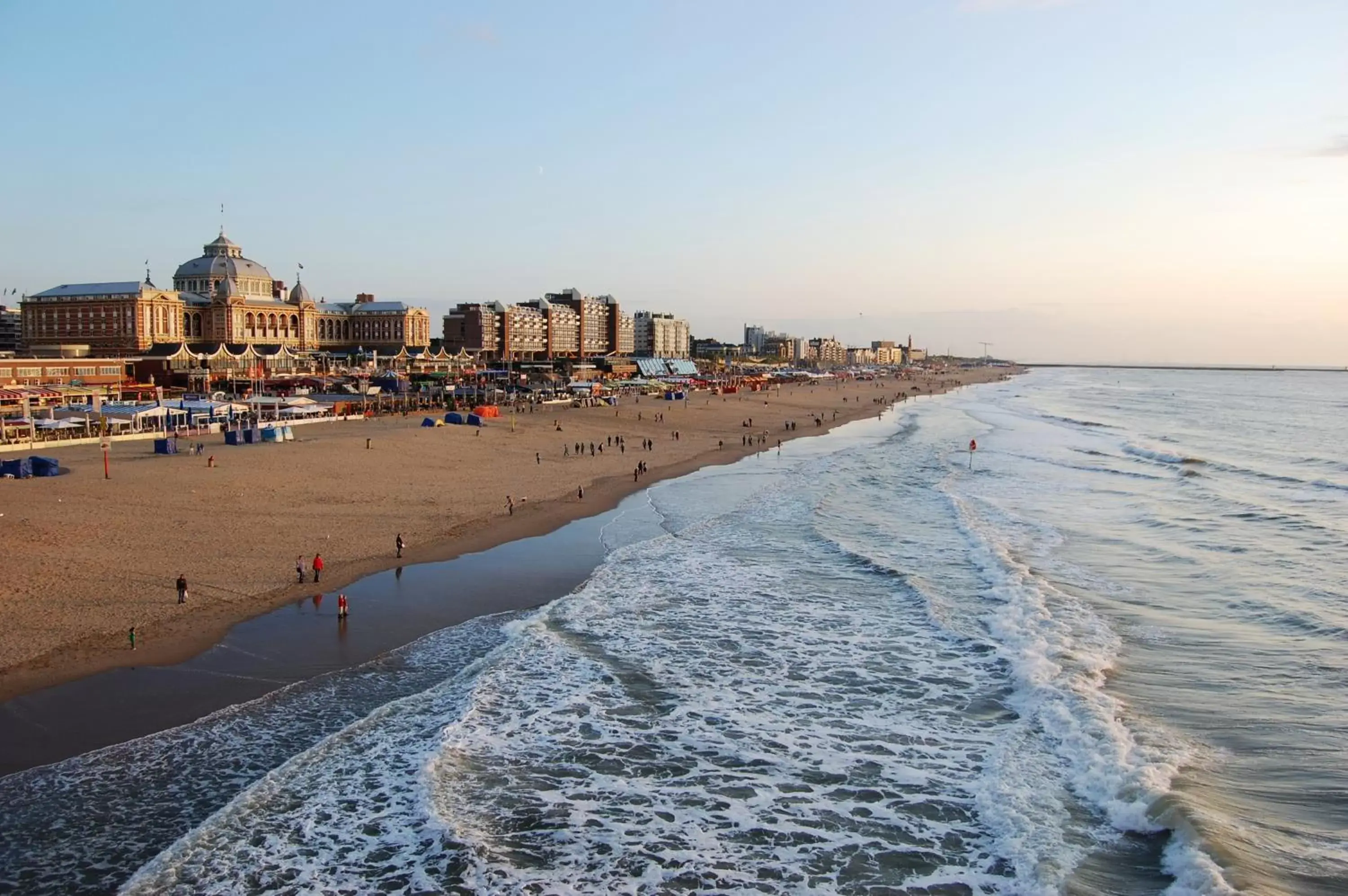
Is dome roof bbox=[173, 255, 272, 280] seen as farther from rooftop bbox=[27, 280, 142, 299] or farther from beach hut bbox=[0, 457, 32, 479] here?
beach hut bbox=[0, 457, 32, 479]

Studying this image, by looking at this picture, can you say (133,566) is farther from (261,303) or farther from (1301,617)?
(261,303)

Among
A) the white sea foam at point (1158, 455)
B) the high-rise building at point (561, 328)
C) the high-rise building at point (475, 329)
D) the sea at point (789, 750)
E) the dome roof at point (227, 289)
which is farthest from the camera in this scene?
the high-rise building at point (561, 328)

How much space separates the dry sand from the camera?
16781 mm

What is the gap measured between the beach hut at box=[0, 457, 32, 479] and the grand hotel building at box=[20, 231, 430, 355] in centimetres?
5820

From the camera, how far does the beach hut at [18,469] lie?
95.2ft

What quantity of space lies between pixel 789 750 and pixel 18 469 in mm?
27426

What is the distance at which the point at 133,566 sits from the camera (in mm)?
20312

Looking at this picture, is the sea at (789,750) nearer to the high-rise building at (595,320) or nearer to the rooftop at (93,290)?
the rooftop at (93,290)

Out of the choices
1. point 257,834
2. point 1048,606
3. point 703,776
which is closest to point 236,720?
point 257,834

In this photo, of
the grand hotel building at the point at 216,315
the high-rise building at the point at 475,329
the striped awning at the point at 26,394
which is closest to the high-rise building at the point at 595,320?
the high-rise building at the point at 475,329

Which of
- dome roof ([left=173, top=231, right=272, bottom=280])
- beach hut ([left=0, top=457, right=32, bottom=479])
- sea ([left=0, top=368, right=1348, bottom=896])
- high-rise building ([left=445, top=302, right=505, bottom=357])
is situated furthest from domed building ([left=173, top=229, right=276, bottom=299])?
sea ([left=0, top=368, right=1348, bottom=896])

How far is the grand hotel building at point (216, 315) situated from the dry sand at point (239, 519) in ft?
150

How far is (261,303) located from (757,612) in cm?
9423

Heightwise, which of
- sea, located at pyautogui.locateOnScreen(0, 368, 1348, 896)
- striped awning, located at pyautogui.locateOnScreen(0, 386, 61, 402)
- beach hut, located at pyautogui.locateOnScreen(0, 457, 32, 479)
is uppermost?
striped awning, located at pyautogui.locateOnScreen(0, 386, 61, 402)
